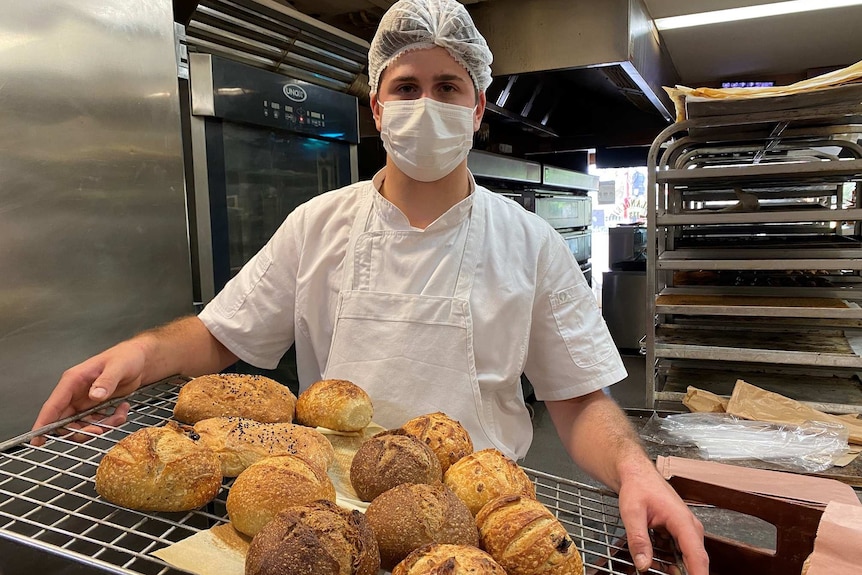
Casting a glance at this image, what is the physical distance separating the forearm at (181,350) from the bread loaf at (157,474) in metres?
0.41

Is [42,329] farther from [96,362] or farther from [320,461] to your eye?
[320,461]

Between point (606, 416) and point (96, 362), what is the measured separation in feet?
3.23

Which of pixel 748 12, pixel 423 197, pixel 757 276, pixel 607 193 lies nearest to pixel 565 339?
pixel 423 197

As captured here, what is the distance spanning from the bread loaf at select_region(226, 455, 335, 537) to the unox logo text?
72.4 inches

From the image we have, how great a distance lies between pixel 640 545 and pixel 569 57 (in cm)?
307

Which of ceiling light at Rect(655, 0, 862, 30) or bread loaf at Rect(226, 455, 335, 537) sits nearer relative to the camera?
bread loaf at Rect(226, 455, 335, 537)

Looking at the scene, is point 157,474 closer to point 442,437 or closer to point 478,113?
point 442,437

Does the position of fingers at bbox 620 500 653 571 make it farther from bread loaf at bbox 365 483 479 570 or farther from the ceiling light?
the ceiling light

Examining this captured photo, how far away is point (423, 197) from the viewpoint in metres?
1.47

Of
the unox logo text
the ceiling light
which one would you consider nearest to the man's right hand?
the unox logo text

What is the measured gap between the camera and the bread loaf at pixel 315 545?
59 centimetres

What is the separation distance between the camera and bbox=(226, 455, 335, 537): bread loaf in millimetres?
693

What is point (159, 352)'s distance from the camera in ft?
3.95

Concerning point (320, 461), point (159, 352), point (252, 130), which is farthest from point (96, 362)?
point (252, 130)
